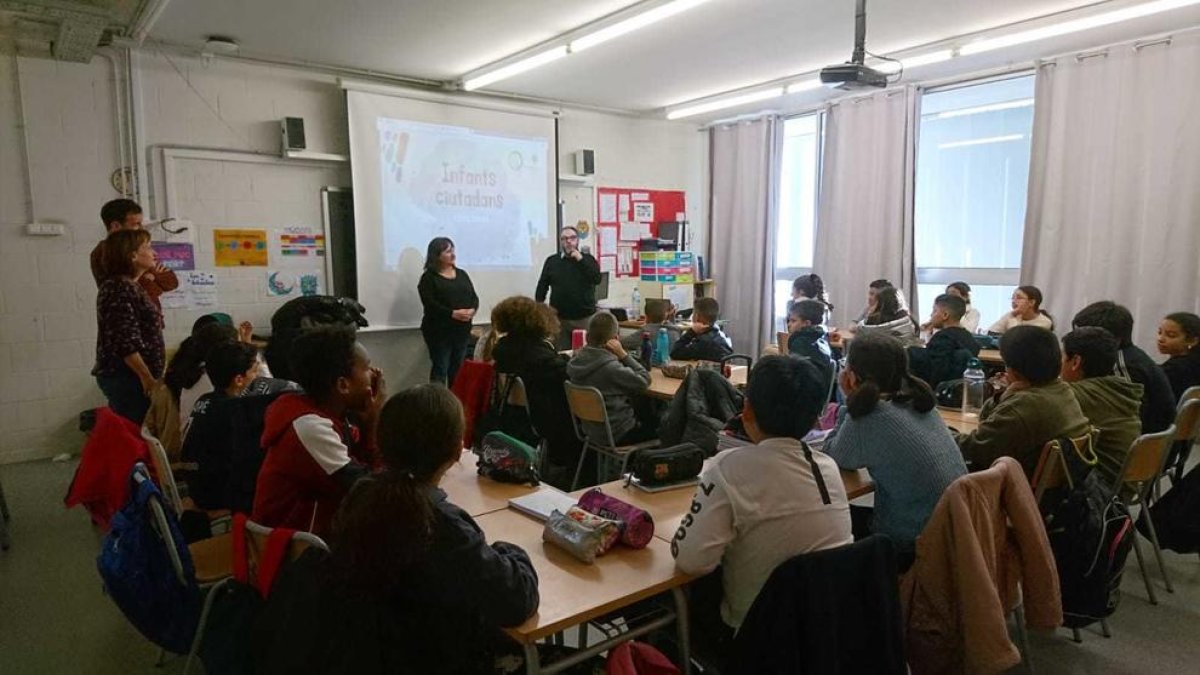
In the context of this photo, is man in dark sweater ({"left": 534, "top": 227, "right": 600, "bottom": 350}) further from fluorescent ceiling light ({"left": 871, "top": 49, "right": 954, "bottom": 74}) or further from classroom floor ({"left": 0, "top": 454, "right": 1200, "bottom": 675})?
A: classroom floor ({"left": 0, "top": 454, "right": 1200, "bottom": 675})

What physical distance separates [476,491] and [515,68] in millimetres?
4030

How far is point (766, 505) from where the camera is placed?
63.6 inches

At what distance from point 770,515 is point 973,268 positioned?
5525 millimetres

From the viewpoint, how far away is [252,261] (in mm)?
5410

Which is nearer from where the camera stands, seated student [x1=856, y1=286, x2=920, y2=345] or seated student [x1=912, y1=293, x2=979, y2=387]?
seated student [x1=912, y1=293, x2=979, y2=387]

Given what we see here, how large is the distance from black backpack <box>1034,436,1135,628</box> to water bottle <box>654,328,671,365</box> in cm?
243

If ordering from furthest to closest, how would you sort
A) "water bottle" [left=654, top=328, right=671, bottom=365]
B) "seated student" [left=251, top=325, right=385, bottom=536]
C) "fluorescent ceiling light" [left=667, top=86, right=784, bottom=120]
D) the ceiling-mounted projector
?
"fluorescent ceiling light" [left=667, top=86, right=784, bottom=120]
"water bottle" [left=654, top=328, right=671, bottom=365]
the ceiling-mounted projector
"seated student" [left=251, top=325, right=385, bottom=536]

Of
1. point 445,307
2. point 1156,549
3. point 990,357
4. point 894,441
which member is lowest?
point 1156,549

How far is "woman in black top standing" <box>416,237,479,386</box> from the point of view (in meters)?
5.70

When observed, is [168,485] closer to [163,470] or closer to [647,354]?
[163,470]

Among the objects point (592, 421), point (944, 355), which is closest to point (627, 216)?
point (944, 355)

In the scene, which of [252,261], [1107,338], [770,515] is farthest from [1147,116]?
[252,261]

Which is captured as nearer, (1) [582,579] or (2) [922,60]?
(1) [582,579]

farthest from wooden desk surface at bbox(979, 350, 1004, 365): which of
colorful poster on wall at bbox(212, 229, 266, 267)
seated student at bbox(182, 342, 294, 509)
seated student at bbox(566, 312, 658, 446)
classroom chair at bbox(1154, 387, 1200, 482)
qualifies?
colorful poster on wall at bbox(212, 229, 266, 267)
